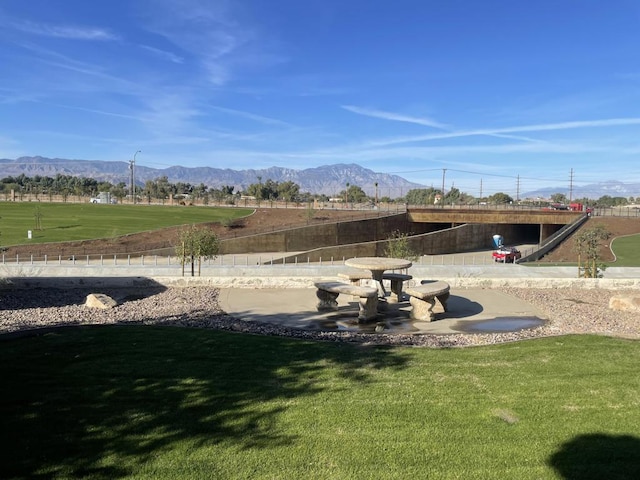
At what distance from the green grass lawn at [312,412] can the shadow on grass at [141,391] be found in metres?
0.03

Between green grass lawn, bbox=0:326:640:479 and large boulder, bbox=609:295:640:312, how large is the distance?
857 cm

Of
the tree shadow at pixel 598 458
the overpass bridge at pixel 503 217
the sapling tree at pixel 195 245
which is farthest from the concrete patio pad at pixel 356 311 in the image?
the overpass bridge at pixel 503 217

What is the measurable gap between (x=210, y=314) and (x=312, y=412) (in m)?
10.2

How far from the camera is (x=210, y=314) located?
54.2 feet

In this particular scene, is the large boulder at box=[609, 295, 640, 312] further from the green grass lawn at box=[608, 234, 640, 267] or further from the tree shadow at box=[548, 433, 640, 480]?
the green grass lawn at box=[608, 234, 640, 267]

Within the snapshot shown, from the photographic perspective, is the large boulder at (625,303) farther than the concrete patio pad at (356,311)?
Yes

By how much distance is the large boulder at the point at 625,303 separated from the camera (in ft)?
59.1

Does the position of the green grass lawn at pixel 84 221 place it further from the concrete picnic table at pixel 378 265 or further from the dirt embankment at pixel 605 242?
the dirt embankment at pixel 605 242

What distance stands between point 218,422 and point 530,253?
41749mm


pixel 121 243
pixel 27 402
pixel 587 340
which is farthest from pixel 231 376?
pixel 121 243

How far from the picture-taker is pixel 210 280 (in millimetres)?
21969

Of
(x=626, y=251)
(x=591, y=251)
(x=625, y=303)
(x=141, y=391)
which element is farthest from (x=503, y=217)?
(x=141, y=391)

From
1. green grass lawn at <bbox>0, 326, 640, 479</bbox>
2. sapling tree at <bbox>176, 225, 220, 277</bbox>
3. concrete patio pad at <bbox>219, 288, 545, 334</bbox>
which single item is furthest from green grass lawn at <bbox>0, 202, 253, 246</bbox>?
green grass lawn at <bbox>0, 326, 640, 479</bbox>

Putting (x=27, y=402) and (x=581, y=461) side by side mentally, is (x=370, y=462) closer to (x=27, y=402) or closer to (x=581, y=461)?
(x=581, y=461)
